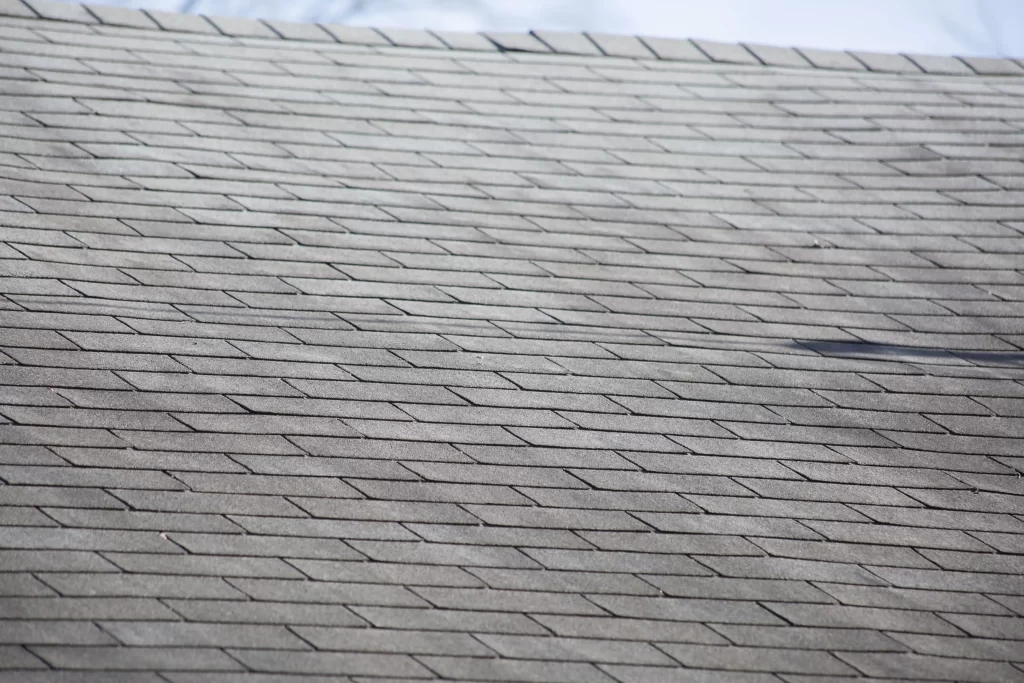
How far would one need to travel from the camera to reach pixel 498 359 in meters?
5.68

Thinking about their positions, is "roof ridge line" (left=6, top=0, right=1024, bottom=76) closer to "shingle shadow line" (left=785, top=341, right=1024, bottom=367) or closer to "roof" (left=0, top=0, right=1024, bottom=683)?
"roof" (left=0, top=0, right=1024, bottom=683)

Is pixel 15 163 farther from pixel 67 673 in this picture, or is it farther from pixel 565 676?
pixel 565 676

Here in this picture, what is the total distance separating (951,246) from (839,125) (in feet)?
4.59

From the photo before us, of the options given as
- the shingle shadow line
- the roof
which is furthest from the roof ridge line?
the shingle shadow line

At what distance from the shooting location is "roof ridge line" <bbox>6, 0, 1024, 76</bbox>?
7949mm

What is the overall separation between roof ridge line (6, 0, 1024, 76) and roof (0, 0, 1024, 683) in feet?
0.14

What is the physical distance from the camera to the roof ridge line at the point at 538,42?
7949 millimetres

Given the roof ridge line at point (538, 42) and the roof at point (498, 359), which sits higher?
the roof ridge line at point (538, 42)

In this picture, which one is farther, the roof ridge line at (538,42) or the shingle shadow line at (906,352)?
the roof ridge line at (538,42)

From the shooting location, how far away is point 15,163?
6523mm

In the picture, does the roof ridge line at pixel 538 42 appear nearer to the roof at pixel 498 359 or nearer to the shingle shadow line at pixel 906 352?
the roof at pixel 498 359

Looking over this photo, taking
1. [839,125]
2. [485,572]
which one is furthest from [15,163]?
[839,125]

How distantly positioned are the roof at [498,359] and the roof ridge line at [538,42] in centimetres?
4

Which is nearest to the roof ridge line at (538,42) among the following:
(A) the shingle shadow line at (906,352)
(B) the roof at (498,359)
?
(B) the roof at (498,359)
